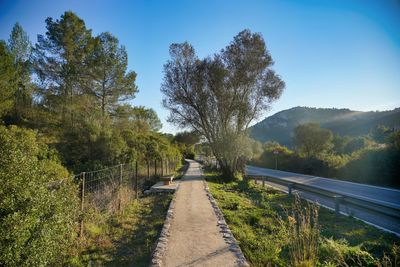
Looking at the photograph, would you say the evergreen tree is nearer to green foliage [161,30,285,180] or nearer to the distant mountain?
green foliage [161,30,285,180]

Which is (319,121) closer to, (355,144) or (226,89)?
(355,144)

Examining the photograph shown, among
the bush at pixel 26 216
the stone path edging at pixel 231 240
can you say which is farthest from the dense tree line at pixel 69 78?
the bush at pixel 26 216

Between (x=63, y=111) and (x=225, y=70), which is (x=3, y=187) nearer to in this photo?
(x=225, y=70)

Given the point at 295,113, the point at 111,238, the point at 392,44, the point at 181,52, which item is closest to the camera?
the point at 111,238

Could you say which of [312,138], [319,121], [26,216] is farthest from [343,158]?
[319,121]

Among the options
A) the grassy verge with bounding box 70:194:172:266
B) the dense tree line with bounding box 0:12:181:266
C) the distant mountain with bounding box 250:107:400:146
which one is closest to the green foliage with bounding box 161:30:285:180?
the dense tree line with bounding box 0:12:181:266

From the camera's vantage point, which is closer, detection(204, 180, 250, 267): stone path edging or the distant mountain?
detection(204, 180, 250, 267): stone path edging

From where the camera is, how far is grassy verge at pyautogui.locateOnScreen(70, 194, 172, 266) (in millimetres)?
4840

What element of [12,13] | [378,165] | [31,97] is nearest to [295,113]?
[378,165]

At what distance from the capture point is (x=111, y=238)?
6129 mm

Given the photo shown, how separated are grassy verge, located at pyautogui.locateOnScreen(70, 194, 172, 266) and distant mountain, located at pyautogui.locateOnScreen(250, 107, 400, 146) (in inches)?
2384

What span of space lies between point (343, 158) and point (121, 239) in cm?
2506

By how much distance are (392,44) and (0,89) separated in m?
21.8

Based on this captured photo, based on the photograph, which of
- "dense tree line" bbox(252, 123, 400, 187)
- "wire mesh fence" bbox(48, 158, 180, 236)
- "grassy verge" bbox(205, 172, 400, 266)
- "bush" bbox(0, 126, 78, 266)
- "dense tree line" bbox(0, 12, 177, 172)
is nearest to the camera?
"bush" bbox(0, 126, 78, 266)
